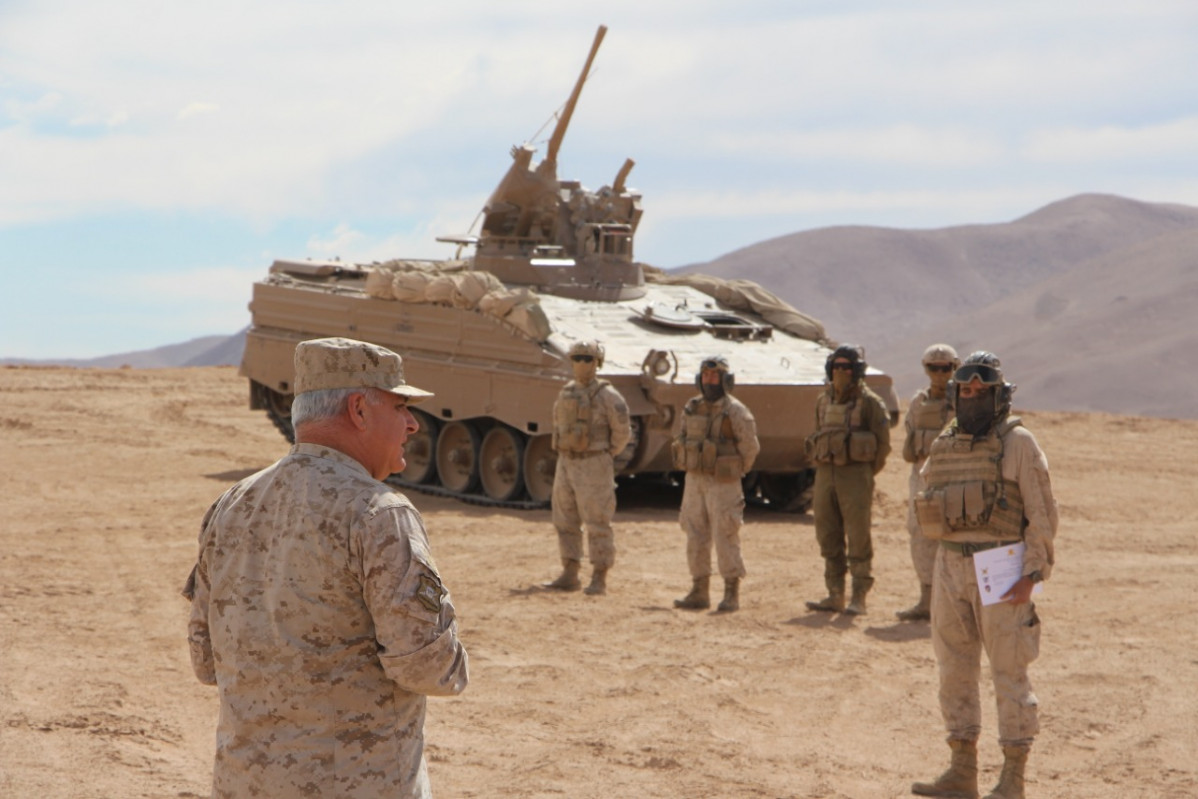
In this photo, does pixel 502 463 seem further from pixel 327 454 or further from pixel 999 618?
pixel 327 454

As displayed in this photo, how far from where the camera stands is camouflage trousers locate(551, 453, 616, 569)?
10570 mm

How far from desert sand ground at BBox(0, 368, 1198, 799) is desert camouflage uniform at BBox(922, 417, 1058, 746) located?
52 centimetres

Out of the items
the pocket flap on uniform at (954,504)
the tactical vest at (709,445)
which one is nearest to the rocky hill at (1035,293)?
the tactical vest at (709,445)

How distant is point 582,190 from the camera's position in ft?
59.8

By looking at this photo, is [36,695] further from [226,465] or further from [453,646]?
[226,465]

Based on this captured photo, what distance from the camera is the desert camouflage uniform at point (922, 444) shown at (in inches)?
383

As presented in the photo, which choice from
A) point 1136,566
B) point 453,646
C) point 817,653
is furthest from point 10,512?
point 453,646

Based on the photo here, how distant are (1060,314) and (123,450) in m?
43.7

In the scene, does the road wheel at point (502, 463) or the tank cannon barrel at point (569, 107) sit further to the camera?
the tank cannon barrel at point (569, 107)

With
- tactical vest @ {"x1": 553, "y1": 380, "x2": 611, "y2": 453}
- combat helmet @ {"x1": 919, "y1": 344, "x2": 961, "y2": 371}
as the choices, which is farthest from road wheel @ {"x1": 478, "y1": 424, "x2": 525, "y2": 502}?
combat helmet @ {"x1": 919, "y1": 344, "x2": 961, "y2": 371}

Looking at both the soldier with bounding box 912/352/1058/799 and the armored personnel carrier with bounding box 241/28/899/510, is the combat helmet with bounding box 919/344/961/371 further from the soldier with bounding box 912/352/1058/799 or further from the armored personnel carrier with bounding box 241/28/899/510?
the armored personnel carrier with bounding box 241/28/899/510

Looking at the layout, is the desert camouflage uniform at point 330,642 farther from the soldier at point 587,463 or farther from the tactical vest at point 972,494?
the soldier at point 587,463

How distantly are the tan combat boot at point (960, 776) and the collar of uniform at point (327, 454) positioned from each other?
145 inches

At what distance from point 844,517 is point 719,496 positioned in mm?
867
